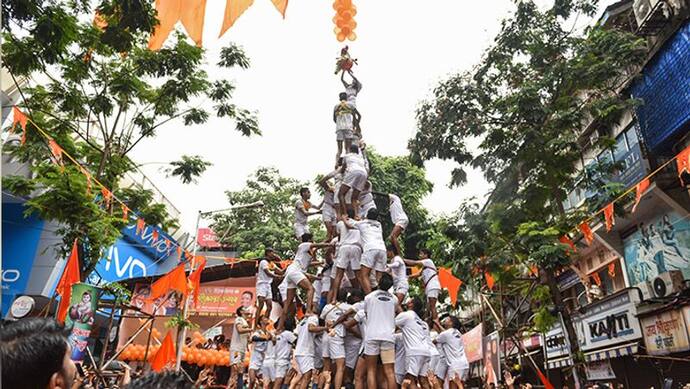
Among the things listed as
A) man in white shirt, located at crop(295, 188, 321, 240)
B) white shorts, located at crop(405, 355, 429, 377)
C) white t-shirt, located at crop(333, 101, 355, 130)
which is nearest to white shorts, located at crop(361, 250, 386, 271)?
white shorts, located at crop(405, 355, 429, 377)

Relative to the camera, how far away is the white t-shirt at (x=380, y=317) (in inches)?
296

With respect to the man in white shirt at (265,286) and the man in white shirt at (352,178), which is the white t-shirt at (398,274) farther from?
the man in white shirt at (265,286)

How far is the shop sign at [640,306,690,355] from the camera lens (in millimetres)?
12883

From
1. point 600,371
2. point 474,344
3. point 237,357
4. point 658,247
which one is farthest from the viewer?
point 600,371

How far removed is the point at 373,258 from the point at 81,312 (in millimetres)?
5966

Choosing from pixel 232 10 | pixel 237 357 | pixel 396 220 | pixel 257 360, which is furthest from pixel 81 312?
pixel 232 10

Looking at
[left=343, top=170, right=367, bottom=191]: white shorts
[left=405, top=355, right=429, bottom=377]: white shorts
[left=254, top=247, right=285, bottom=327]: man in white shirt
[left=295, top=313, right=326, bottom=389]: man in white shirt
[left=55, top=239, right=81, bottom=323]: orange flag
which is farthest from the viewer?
[left=254, top=247, right=285, bottom=327]: man in white shirt

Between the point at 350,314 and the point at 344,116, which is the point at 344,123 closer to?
the point at 344,116

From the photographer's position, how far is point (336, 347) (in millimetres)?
7980

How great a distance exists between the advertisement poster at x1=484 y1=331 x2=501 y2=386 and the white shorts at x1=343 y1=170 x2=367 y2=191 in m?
6.58

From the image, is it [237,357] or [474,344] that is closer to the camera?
[237,357]

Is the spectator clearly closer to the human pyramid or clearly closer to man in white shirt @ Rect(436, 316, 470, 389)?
the human pyramid

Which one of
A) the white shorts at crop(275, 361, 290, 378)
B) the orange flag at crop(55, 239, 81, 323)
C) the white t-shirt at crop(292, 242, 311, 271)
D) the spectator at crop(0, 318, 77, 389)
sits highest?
the white t-shirt at crop(292, 242, 311, 271)

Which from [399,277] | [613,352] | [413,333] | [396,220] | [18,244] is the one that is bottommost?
[413,333]
